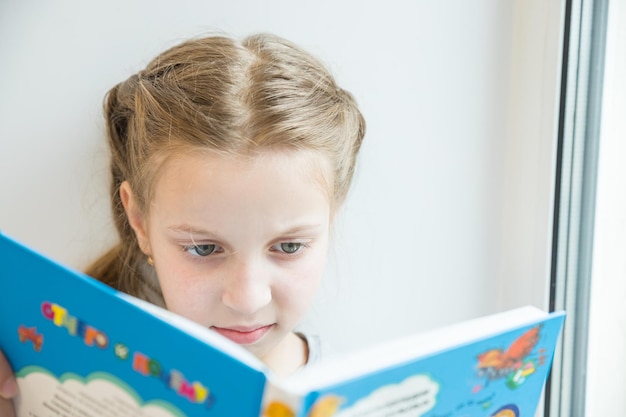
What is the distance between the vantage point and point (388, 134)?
109 cm

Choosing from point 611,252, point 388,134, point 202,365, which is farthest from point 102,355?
point 611,252

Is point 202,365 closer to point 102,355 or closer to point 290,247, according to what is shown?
point 102,355

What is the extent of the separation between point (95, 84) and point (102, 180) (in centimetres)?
13

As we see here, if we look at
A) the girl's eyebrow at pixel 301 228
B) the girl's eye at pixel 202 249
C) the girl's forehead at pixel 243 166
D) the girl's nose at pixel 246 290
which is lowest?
the girl's nose at pixel 246 290

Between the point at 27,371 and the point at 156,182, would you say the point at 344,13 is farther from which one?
the point at 27,371

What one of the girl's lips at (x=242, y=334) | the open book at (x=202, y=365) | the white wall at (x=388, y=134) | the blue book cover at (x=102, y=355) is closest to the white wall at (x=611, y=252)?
the white wall at (x=388, y=134)

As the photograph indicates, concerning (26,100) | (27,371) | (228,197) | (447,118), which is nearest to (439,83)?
(447,118)

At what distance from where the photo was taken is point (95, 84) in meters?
0.99

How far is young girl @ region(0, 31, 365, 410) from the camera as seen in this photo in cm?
80

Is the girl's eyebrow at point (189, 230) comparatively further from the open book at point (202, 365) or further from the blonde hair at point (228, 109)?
the open book at point (202, 365)

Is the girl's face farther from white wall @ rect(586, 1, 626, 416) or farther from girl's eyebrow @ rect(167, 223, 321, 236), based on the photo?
white wall @ rect(586, 1, 626, 416)

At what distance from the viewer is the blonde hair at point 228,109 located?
829 mm

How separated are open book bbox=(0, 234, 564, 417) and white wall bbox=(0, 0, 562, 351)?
35 cm

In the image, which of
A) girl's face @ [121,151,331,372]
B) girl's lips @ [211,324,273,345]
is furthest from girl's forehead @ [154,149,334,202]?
girl's lips @ [211,324,273,345]
